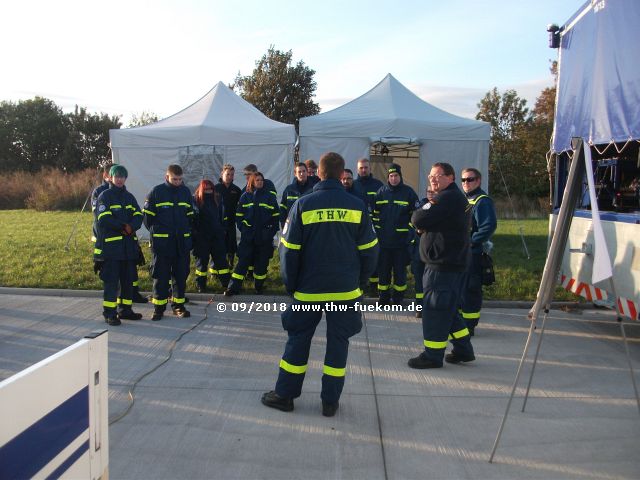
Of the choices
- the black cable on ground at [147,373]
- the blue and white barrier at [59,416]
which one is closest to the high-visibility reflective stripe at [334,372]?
the black cable on ground at [147,373]

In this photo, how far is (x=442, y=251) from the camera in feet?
16.5

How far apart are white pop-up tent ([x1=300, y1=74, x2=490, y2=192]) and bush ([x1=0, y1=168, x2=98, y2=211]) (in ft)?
49.1

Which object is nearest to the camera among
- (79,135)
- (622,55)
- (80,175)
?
(622,55)

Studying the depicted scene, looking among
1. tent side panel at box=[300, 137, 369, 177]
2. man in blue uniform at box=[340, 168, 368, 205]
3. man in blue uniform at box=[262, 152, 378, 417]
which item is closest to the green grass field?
man in blue uniform at box=[340, 168, 368, 205]

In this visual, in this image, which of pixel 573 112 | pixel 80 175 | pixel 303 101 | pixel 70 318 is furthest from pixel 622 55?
pixel 303 101

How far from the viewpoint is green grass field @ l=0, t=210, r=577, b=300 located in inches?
343

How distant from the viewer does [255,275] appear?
27.7 feet

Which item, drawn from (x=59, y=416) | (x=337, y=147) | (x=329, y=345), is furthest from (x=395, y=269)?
(x=59, y=416)

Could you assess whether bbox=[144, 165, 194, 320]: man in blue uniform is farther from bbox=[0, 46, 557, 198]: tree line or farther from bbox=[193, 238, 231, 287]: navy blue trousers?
bbox=[0, 46, 557, 198]: tree line

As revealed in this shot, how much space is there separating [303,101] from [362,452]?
115 feet

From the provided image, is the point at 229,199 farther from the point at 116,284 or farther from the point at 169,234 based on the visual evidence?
the point at 116,284

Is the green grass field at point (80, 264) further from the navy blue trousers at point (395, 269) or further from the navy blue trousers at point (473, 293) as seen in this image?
the navy blue trousers at point (473, 293)

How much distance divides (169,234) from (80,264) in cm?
442

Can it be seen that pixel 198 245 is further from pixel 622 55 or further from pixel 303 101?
pixel 303 101
